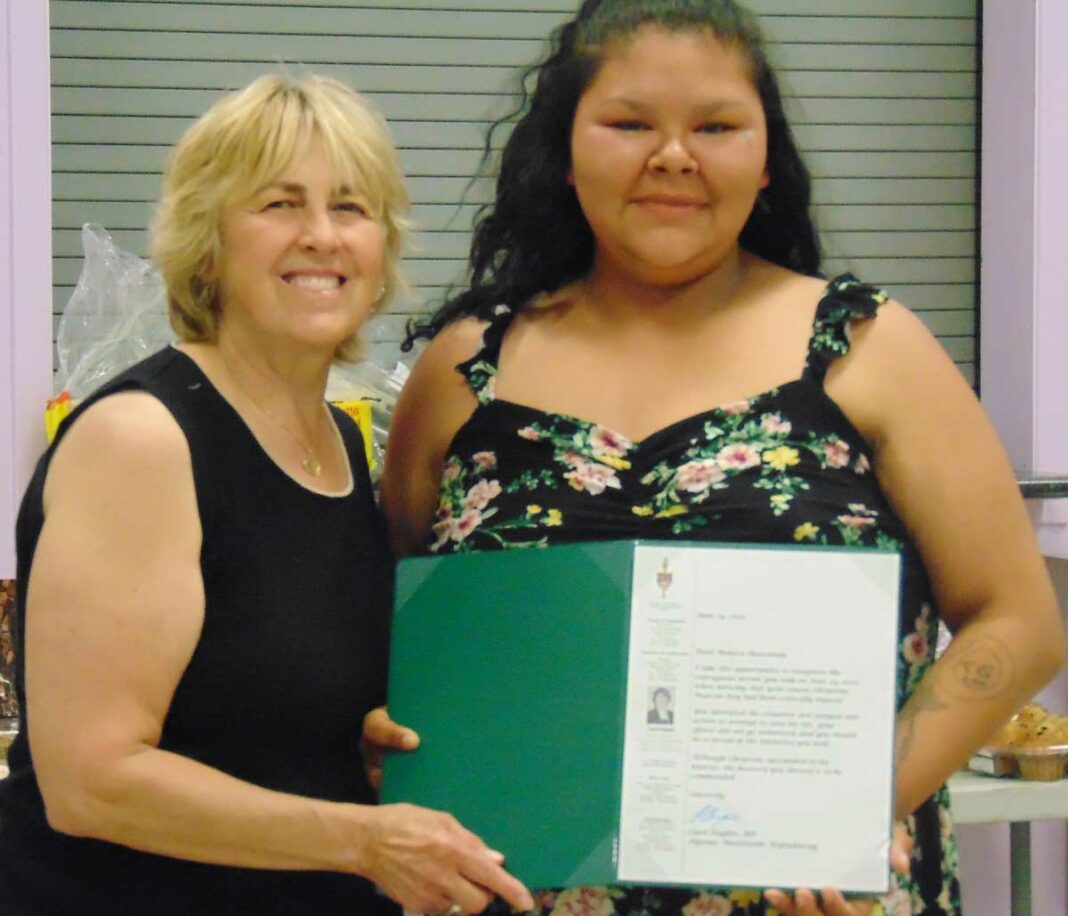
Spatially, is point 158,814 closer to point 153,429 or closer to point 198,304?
point 153,429

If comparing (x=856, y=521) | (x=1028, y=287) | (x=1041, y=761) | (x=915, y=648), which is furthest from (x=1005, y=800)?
(x=856, y=521)

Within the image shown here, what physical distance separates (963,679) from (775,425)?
0.31 meters

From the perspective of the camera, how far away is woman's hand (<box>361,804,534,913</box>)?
1377mm

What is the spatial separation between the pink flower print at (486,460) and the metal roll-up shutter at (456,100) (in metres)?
1.21

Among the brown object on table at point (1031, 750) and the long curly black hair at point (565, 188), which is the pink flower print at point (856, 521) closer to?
the long curly black hair at point (565, 188)

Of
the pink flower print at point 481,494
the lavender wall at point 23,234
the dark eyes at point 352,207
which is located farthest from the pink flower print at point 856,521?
the lavender wall at point 23,234

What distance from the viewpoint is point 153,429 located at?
1372 millimetres

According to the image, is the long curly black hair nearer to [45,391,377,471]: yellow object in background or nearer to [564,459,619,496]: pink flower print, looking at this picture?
[564,459,619,496]: pink flower print

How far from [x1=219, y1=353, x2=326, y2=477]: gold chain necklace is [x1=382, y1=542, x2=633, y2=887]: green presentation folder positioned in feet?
0.50

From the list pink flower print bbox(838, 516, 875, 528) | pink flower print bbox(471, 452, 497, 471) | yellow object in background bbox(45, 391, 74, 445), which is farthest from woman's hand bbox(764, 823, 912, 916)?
yellow object in background bbox(45, 391, 74, 445)

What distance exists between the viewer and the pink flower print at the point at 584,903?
1.48 meters

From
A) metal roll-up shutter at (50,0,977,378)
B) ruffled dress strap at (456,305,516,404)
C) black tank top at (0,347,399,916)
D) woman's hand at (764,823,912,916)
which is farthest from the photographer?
metal roll-up shutter at (50,0,977,378)

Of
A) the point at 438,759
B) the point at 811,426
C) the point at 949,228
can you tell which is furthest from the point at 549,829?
the point at 949,228

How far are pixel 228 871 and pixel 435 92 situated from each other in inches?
76.5
